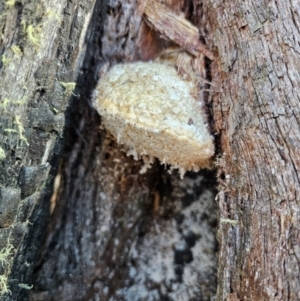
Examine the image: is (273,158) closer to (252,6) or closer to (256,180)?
(256,180)

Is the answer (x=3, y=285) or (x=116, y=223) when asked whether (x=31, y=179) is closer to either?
(x=3, y=285)

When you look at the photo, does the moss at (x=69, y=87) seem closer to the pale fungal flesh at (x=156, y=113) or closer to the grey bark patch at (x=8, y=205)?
the pale fungal flesh at (x=156, y=113)

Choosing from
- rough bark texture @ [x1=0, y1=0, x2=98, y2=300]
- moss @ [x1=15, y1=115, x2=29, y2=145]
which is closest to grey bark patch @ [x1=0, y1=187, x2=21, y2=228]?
rough bark texture @ [x1=0, y1=0, x2=98, y2=300]

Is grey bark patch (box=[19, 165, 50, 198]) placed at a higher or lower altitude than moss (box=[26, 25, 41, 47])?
lower

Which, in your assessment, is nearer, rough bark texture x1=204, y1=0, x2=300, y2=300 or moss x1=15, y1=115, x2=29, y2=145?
rough bark texture x1=204, y1=0, x2=300, y2=300

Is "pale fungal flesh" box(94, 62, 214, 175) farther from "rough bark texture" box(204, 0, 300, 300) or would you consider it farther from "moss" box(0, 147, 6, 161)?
"moss" box(0, 147, 6, 161)
